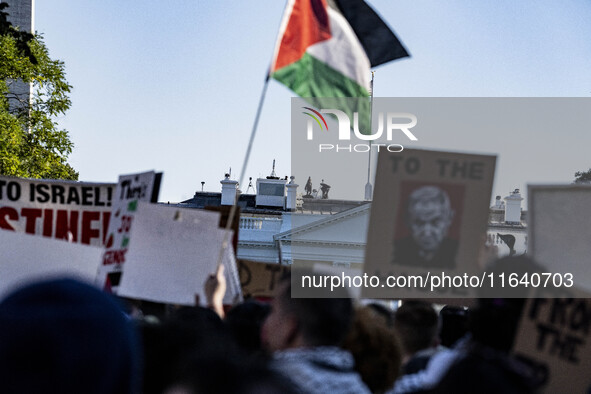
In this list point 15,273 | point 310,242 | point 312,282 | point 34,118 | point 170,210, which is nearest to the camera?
point 312,282

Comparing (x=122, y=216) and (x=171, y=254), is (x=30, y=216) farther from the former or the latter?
(x=171, y=254)

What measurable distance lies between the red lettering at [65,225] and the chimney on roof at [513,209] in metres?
44.4

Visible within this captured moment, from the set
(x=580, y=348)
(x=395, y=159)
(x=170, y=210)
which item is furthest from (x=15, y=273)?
(x=580, y=348)

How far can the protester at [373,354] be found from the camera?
3.53m

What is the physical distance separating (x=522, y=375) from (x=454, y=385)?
387 millimetres

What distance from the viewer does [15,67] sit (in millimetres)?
26969

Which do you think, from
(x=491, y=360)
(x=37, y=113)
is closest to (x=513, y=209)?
(x=37, y=113)

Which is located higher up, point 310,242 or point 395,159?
point 395,159

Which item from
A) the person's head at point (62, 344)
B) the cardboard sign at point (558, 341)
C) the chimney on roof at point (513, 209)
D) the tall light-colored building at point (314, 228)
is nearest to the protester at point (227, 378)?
the person's head at point (62, 344)

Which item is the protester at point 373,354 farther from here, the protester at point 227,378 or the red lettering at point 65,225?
the red lettering at point 65,225

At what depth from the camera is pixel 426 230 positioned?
475cm

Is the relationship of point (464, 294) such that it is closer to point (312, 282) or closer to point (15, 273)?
point (312, 282)

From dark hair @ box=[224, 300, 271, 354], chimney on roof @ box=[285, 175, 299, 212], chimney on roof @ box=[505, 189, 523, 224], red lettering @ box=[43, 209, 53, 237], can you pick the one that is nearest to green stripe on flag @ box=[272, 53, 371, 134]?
dark hair @ box=[224, 300, 271, 354]

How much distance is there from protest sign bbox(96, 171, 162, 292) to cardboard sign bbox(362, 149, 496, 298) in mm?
2390
